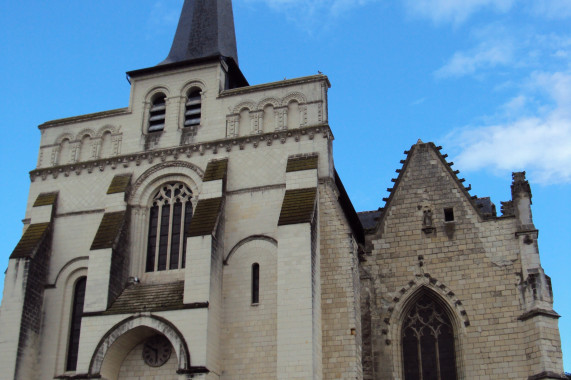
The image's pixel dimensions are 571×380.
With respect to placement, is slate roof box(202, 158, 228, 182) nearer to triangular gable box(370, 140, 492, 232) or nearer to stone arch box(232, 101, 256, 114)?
stone arch box(232, 101, 256, 114)

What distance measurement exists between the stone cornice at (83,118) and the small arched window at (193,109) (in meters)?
2.00

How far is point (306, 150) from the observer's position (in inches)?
816

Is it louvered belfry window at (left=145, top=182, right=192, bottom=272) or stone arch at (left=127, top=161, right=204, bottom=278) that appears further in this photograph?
stone arch at (left=127, top=161, right=204, bottom=278)

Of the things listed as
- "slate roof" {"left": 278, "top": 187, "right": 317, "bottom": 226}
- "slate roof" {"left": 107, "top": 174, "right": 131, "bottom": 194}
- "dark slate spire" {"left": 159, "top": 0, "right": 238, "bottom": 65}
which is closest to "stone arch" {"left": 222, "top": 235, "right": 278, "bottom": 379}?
"slate roof" {"left": 278, "top": 187, "right": 317, "bottom": 226}

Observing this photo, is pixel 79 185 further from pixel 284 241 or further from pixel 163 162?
pixel 284 241

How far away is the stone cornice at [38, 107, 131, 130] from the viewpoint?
Answer: 23.3m

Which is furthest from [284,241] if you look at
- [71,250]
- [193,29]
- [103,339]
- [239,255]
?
[193,29]

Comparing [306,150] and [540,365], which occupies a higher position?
[306,150]

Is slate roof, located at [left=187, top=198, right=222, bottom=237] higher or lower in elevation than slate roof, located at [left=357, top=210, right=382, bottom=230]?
lower

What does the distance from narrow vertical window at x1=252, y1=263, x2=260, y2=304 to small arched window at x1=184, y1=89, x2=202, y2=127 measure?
5575mm

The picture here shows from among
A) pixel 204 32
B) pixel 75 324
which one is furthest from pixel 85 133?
pixel 75 324

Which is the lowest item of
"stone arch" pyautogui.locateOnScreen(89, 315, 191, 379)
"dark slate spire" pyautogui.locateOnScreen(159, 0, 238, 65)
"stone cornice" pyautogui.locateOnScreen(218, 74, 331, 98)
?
"stone arch" pyautogui.locateOnScreen(89, 315, 191, 379)

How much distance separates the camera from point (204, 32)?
2531 cm

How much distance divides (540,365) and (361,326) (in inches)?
194
